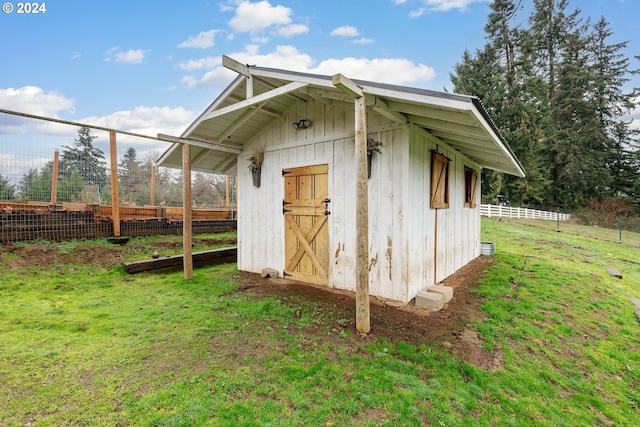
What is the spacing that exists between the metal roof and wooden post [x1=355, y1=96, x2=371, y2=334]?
1.88 ft

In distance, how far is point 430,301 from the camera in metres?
3.72

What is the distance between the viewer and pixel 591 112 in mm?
24297

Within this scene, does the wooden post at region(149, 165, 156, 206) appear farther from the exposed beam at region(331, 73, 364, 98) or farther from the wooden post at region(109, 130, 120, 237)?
the exposed beam at region(331, 73, 364, 98)

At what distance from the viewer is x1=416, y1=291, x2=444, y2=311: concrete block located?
3.71 m

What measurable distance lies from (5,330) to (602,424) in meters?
5.42

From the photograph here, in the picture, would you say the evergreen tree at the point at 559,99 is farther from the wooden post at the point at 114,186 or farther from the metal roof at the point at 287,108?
the wooden post at the point at 114,186

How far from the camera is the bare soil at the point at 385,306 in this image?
290 cm

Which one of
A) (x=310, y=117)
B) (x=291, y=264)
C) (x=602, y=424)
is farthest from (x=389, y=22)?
(x=602, y=424)

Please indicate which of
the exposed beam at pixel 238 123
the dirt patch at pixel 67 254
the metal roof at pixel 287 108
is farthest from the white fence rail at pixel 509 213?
the dirt patch at pixel 67 254

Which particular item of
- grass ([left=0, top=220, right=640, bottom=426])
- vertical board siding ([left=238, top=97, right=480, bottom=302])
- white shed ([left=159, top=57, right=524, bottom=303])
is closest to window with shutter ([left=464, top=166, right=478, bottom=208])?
white shed ([left=159, top=57, right=524, bottom=303])

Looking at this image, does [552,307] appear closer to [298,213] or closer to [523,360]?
[523,360]

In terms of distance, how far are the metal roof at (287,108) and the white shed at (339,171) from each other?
0.06ft

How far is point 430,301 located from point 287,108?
13.1 feet

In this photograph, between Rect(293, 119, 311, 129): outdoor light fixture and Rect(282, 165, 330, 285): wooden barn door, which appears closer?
Rect(282, 165, 330, 285): wooden barn door
